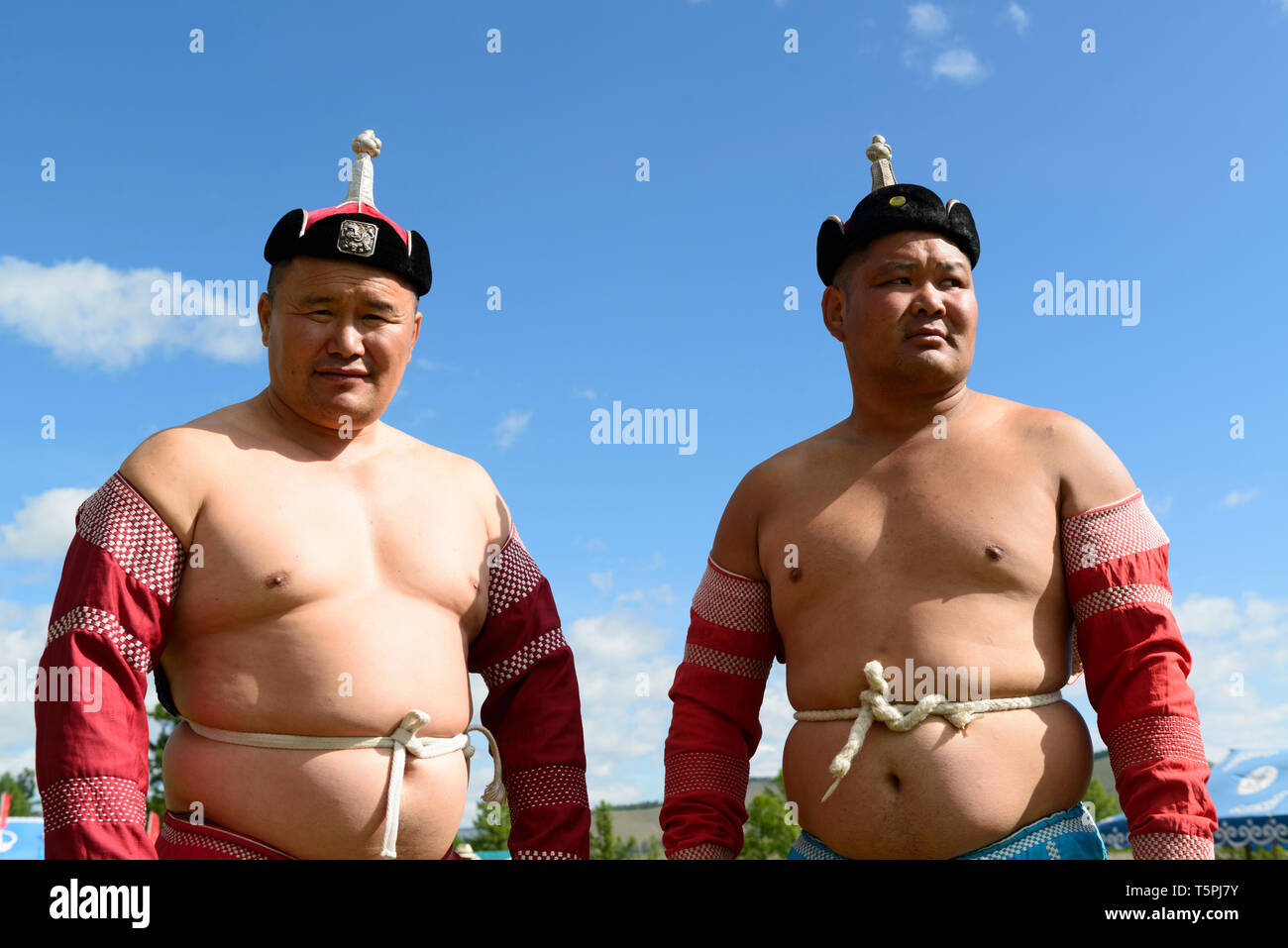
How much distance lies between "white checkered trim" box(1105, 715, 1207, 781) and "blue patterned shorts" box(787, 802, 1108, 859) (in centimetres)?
19

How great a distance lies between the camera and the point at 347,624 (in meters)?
3.26

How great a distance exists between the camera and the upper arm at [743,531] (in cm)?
387

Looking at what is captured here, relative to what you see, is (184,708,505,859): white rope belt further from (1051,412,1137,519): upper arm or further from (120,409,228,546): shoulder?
(1051,412,1137,519): upper arm

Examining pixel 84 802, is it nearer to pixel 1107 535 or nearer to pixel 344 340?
pixel 344 340

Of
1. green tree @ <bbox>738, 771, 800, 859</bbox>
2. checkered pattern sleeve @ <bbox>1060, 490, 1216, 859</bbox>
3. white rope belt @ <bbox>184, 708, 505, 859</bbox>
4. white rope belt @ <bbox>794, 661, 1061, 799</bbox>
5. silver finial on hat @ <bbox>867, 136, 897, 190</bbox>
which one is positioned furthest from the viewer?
green tree @ <bbox>738, 771, 800, 859</bbox>

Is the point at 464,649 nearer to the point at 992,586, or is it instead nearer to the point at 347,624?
the point at 347,624

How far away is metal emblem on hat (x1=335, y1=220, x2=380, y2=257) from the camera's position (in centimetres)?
359

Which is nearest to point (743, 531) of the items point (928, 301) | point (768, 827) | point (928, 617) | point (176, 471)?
point (928, 617)

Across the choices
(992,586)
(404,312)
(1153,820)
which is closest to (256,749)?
(404,312)

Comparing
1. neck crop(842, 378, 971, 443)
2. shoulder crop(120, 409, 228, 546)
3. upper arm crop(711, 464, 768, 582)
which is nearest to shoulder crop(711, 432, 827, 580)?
upper arm crop(711, 464, 768, 582)

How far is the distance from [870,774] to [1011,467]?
3.40 ft
